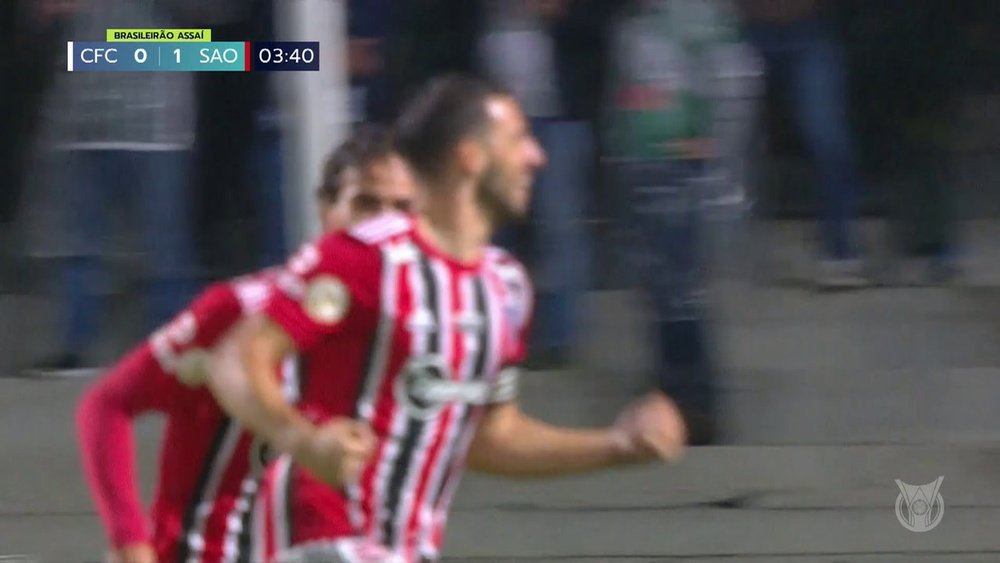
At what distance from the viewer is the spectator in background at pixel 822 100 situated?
7.22m

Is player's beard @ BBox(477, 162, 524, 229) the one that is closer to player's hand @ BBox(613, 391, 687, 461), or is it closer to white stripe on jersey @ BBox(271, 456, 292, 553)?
player's hand @ BBox(613, 391, 687, 461)

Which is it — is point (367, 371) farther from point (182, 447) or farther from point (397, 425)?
point (182, 447)

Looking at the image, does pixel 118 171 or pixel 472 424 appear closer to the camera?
pixel 472 424

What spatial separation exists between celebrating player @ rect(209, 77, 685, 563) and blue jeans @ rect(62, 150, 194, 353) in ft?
12.7

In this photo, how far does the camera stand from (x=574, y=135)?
22.3ft

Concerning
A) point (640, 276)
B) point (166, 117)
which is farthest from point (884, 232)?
point (166, 117)

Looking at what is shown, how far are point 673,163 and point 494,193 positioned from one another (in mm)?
3183

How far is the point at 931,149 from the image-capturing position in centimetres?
768

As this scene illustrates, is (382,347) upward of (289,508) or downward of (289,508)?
upward

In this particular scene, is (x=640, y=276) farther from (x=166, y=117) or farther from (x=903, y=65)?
(x=903, y=65)

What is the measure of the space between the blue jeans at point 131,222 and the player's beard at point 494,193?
3.93 meters

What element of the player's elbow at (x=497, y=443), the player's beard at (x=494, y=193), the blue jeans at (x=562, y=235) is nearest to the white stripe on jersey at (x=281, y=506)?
the player's elbow at (x=497, y=443)

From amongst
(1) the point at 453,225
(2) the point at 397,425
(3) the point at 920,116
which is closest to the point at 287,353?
(2) the point at 397,425

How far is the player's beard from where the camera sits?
2.83m
